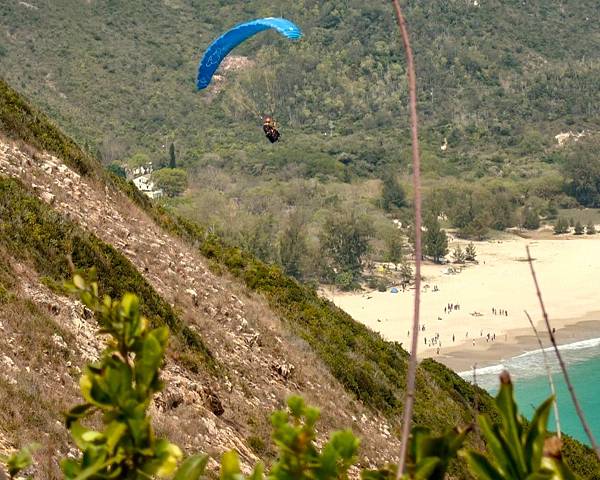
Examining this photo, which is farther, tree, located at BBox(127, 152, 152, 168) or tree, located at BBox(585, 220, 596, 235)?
tree, located at BBox(127, 152, 152, 168)

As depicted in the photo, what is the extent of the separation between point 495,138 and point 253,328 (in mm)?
147262

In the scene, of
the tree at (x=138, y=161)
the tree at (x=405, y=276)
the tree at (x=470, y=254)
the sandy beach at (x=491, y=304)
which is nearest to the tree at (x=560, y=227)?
the sandy beach at (x=491, y=304)

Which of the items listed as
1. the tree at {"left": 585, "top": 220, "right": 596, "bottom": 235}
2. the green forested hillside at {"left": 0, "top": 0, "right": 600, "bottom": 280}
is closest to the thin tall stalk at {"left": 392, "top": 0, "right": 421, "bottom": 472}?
the green forested hillside at {"left": 0, "top": 0, "right": 600, "bottom": 280}

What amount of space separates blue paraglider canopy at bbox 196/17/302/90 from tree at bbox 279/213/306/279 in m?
55.8

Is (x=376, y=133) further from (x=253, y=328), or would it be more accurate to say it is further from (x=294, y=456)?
(x=294, y=456)

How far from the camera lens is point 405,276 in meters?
85.8

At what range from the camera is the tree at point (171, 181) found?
360 ft

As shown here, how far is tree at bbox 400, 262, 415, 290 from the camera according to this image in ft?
273

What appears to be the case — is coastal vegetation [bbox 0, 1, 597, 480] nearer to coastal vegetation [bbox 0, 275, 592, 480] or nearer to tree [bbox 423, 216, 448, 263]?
coastal vegetation [bbox 0, 275, 592, 480]

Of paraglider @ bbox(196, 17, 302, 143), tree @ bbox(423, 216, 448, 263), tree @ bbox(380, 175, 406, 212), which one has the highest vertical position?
tree @ bbox(380, 175, 406, 212)

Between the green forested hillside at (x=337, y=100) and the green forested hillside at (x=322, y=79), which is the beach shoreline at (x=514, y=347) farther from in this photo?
the green forested hillside at (x=322, y=79)

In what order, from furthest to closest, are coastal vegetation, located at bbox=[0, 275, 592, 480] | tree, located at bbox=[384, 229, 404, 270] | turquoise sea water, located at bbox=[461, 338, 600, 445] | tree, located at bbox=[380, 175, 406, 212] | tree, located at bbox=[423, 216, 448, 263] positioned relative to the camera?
1. tree, located at bbox=[380, 175, 406, 212]
2. tree, located at bbox=[423, 216, 448, 263]
3. tree, located at bbox=[384, 229, 404, 270]
4. turquoise sea water, located at bbox=[461, 338, 600, 445]
5. coastal vegetation, located at bbox=[0, 275, 592, 480]

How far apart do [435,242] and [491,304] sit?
19044 millimetres

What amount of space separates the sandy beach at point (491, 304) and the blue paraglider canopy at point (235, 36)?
3398 centimetres
